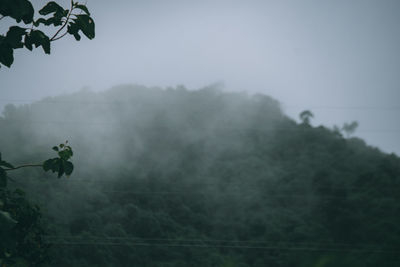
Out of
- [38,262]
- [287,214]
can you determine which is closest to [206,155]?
[287,214]

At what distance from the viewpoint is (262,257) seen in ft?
56.5

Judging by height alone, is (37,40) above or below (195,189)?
above

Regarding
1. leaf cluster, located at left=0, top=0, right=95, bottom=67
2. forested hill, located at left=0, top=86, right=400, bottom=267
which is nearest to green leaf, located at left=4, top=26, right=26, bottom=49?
leaf cluster, located at left=0, top=0, right=95, bottom=67

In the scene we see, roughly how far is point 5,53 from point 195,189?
2378cm

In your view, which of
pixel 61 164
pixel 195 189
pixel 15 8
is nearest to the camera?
pixel 15 8

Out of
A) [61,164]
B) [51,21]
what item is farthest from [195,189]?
[51,21]

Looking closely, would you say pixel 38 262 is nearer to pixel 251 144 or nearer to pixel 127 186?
pixel 127 186

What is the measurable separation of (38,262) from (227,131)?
30266mm

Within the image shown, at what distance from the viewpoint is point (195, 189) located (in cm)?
2450

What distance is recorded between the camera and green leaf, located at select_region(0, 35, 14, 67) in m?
1.26

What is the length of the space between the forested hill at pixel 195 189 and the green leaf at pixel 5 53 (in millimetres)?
11029

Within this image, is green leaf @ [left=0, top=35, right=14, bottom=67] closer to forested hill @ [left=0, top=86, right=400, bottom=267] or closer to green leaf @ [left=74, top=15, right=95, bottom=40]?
green leaf @ [left=74, top=15, right=95, bottom=40]

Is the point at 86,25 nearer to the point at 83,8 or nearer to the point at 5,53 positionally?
the point at 83,8

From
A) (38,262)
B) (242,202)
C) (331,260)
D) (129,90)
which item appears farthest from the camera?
(129,90)
